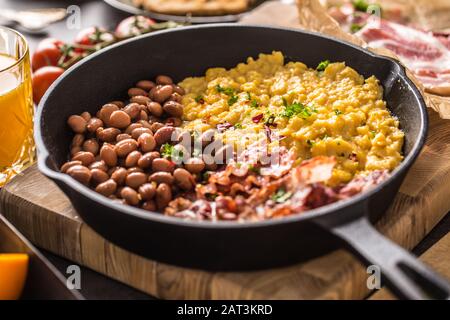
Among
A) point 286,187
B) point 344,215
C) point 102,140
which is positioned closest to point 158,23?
point 102,140

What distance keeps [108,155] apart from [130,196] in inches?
13.7

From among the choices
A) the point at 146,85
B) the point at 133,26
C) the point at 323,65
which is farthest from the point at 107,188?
the point at 133,26

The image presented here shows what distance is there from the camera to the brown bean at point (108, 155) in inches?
126

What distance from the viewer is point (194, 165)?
3.14 metres

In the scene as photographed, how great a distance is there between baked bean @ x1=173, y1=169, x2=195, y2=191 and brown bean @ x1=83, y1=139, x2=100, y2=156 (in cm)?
48

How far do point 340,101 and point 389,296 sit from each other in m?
1.06

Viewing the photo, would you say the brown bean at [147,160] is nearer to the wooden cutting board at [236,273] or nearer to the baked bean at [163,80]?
the wooden cutting board at [236,273]

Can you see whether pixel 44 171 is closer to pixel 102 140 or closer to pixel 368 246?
pixel 102 140

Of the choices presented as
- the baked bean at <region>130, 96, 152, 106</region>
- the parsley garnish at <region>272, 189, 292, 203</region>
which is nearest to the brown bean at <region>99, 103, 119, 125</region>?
the baked bean at <region>130, 96, 152, 106</region>

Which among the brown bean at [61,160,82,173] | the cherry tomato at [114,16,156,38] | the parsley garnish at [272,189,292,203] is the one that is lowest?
the cherry tomato at [114,16,156,38]

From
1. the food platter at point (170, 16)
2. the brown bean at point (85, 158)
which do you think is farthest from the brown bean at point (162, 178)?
the food platter at point (170, 16)

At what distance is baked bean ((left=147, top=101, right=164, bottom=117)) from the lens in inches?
140

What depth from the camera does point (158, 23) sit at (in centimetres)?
520

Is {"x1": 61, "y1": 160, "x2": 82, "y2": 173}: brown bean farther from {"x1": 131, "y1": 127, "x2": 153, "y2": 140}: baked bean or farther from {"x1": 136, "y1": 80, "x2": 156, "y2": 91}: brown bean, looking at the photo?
{"x1": 136, "y1": 80, "x2": 156, "y2": 91}: brown bean
